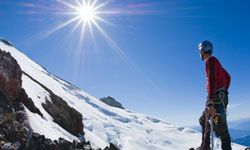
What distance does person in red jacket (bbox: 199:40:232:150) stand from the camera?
10.1 meters

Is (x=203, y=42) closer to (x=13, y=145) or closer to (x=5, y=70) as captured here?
(x=13, y=145)

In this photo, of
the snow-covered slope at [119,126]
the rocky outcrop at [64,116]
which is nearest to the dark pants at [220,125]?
the rocky outcrop at [64,116]

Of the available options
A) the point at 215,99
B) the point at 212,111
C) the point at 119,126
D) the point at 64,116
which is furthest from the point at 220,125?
the point at 119,126

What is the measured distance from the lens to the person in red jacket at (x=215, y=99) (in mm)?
10086

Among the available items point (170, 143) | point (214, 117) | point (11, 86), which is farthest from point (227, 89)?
point (170, 143)

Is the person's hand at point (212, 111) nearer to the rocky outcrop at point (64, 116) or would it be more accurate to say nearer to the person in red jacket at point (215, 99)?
the person in red jacket at point (215, 99)

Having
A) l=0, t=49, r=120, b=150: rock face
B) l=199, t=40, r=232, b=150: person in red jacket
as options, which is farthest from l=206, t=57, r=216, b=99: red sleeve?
l=0, t=49, r=120, b=150: rock face

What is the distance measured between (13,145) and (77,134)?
23.0 meters

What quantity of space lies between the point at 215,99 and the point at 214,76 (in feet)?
2.28

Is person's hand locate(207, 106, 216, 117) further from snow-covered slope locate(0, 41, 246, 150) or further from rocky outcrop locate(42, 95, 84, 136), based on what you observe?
snow-covered slope locate(0, 41, 246, 150)

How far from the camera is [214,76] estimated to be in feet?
34.2

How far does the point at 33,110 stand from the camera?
2686 centimetres

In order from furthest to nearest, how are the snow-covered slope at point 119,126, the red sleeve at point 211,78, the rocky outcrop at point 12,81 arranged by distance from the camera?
1. the snow-covered slope at point 119,126
2. the rocky outcrop at point 12,81
3. the red sleeve at point 211,78

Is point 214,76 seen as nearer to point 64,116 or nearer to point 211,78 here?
point 211,78
